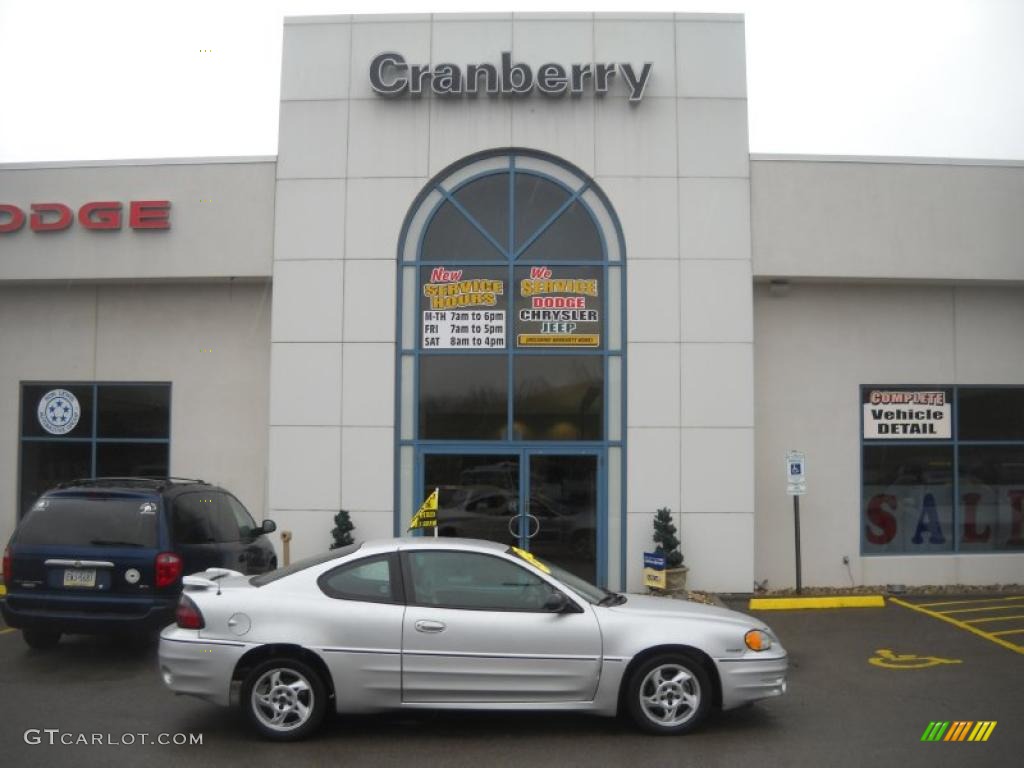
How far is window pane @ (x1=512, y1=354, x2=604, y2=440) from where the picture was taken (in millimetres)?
13453

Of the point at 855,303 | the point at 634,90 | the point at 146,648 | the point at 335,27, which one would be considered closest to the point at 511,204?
the point at 634,90

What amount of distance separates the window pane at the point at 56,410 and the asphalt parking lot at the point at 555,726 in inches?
232

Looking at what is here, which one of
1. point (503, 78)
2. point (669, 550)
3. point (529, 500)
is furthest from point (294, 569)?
point (503, 78)

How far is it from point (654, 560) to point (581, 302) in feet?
12.6

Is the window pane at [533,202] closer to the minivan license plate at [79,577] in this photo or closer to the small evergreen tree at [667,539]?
the small evergreen tree at [667,539]

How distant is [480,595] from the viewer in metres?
6.95

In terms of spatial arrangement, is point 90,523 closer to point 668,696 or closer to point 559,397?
point 668,696

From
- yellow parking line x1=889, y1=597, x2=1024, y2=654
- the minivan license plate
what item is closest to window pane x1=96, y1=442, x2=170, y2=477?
the minivan license plate

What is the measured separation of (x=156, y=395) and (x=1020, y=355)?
542 inches

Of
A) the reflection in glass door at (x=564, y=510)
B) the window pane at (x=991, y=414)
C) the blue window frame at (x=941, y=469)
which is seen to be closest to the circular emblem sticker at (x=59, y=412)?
the reflection in glass door at (x=564, y=510)

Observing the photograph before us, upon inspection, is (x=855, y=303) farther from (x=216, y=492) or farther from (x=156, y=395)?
(x=156, y=395)

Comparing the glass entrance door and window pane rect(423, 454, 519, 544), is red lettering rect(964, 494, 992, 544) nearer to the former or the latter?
the glass entrance door

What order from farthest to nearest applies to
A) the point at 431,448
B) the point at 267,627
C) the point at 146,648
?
the point at 431,448 < the point at 146,648 < the point at 267,627

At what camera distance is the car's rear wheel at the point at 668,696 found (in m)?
6.78
